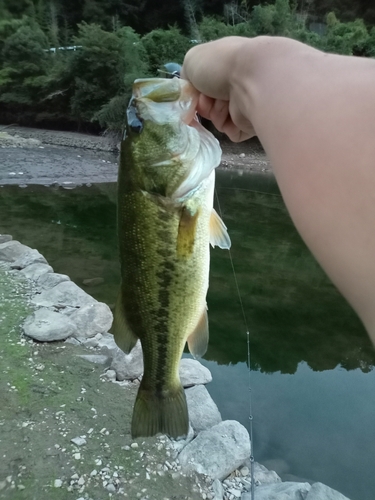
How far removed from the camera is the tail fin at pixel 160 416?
1.76 m

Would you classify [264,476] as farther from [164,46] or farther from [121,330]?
[164,46]

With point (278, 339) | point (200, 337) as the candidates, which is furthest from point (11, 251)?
point (200, 337)

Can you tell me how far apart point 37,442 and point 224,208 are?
9654 mm

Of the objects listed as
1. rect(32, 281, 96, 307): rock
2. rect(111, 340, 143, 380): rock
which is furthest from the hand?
rect(32, 281, 96, 307): rock

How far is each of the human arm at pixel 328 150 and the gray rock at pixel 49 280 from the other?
5.17 metres

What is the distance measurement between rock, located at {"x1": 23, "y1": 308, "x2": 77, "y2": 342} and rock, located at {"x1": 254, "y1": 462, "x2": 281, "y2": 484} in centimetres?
219

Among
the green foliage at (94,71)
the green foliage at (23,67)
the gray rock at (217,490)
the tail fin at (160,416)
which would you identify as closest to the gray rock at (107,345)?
the gray rock at (217,490)

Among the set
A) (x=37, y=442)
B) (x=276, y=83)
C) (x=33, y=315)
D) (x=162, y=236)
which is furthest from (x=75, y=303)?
(x=276, y=83)

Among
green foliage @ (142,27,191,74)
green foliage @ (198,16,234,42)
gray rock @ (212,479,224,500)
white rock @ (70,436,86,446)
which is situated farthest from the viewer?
green foliage @ (198,16,234,42)

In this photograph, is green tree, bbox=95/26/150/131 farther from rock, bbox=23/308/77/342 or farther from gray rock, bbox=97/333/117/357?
gray rock, bbox=97/333/117/357

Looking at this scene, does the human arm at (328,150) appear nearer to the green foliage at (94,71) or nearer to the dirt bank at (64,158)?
the dirt bank at (64,158)

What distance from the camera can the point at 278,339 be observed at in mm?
5664

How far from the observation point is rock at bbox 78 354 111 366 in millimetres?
4228

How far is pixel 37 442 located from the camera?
316 cm
